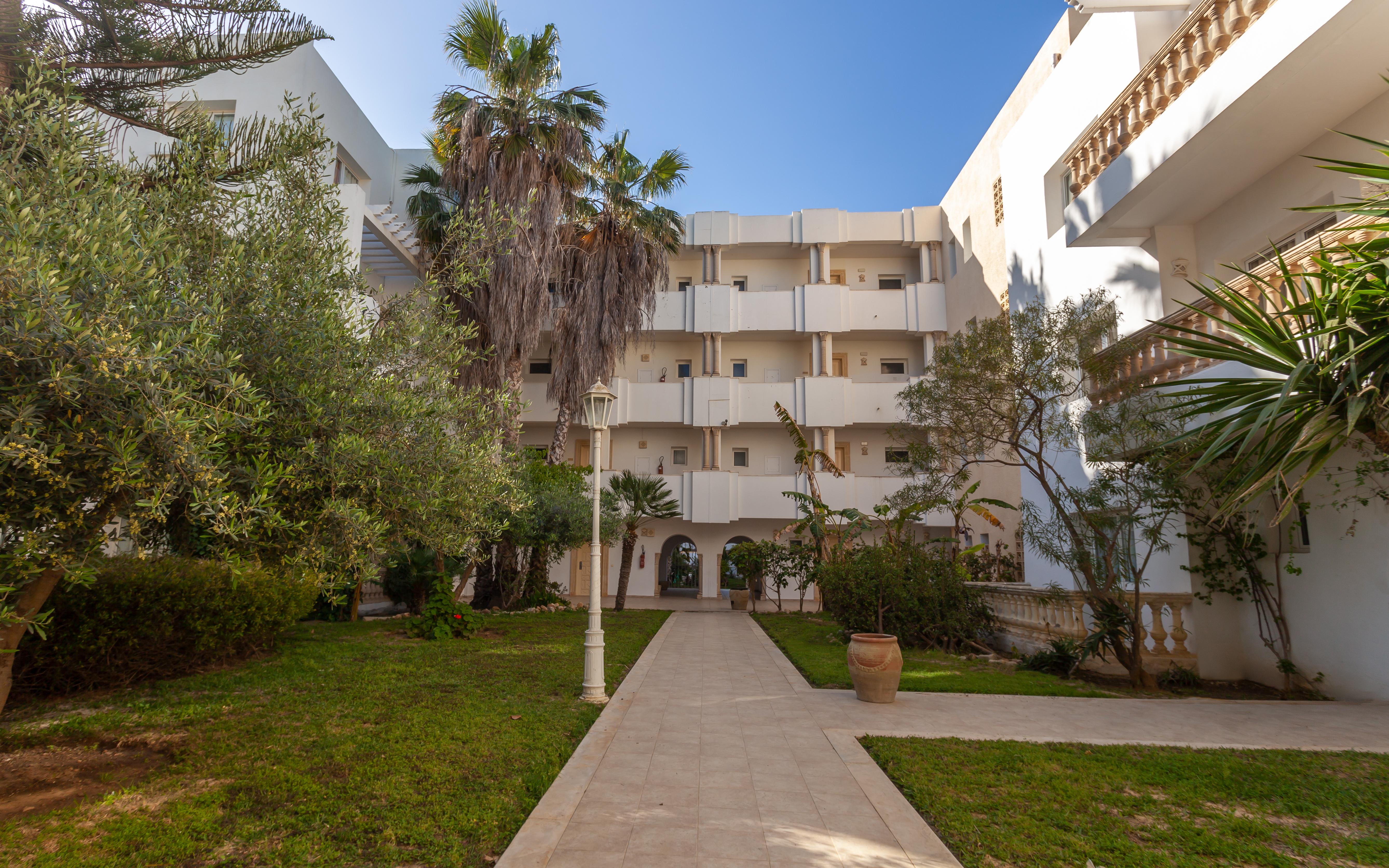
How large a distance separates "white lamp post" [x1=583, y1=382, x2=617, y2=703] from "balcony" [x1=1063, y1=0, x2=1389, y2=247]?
7.74 m

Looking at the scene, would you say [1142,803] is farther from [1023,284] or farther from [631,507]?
[631,507]

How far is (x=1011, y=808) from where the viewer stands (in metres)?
5.25

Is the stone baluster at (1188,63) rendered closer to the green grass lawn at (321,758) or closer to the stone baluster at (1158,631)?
the stone baluster at (1158,631)

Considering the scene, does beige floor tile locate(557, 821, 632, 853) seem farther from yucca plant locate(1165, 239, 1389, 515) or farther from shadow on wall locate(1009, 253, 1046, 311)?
shadow on wall locate(1009, 253, 1046, 311)

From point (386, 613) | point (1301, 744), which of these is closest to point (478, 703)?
point (1301, 744)

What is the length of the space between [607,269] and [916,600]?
1382cm

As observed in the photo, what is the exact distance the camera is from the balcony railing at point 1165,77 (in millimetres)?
8734

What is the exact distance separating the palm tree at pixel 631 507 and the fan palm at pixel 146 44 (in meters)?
14.9

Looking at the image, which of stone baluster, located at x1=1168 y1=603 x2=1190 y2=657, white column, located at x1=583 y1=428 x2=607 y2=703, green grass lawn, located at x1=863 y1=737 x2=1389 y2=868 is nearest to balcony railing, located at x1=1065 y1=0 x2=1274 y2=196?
stone baluster, located at x1=1168 y1=603 x2=1190 y2=657

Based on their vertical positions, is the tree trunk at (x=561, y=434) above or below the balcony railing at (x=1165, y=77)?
below

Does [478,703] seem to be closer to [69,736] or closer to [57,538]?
[69,736]

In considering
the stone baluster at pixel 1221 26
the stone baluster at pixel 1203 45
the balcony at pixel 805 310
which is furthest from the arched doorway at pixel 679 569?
the stone baluster at pixel 1221 26

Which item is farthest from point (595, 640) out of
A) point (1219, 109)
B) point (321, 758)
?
point (1219, 109)

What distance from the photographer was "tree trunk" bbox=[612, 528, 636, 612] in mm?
22203
